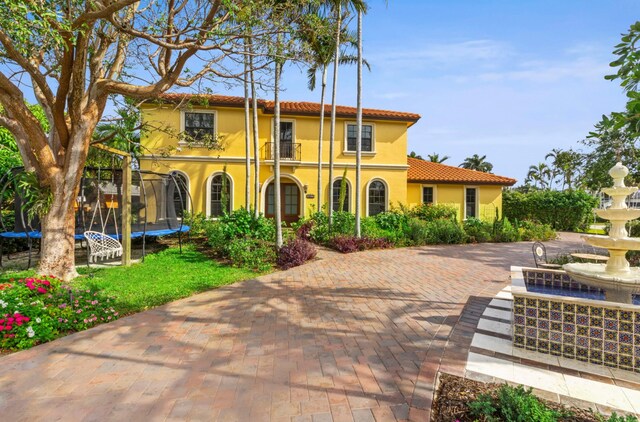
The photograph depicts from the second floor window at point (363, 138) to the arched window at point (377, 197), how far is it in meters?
2.01

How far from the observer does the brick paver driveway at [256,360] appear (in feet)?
9.65

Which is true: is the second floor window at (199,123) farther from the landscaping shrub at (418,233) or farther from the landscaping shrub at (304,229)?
the landscaping shrub at (418,233)

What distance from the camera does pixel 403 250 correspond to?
12.7 m

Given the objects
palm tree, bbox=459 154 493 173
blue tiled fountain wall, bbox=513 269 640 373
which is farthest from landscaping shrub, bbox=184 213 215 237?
palm tree, bbox=459 154 493 173

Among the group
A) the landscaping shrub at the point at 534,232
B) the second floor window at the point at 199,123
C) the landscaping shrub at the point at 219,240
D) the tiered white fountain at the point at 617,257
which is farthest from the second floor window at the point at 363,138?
the tiered white fountain at the point at 617,257

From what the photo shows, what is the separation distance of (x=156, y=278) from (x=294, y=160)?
10789 millimetres

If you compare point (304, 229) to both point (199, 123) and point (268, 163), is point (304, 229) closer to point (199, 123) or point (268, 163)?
point (268, 163)

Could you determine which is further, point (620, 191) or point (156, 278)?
point (156, 278)

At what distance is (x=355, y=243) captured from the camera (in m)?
12.5

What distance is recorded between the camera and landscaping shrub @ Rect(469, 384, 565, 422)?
2.49m

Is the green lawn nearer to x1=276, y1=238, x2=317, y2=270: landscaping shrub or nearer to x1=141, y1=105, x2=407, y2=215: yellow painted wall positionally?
x1=276, y1=238, x2=317, y2=270: landscaping shrub

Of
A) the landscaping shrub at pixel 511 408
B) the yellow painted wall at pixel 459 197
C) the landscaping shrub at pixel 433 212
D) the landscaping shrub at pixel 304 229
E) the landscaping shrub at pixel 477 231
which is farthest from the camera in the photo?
the yellow painted wall at pixel 459 197

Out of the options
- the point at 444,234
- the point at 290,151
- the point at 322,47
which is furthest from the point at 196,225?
the point at 444,234

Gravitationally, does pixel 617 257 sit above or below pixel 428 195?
below
